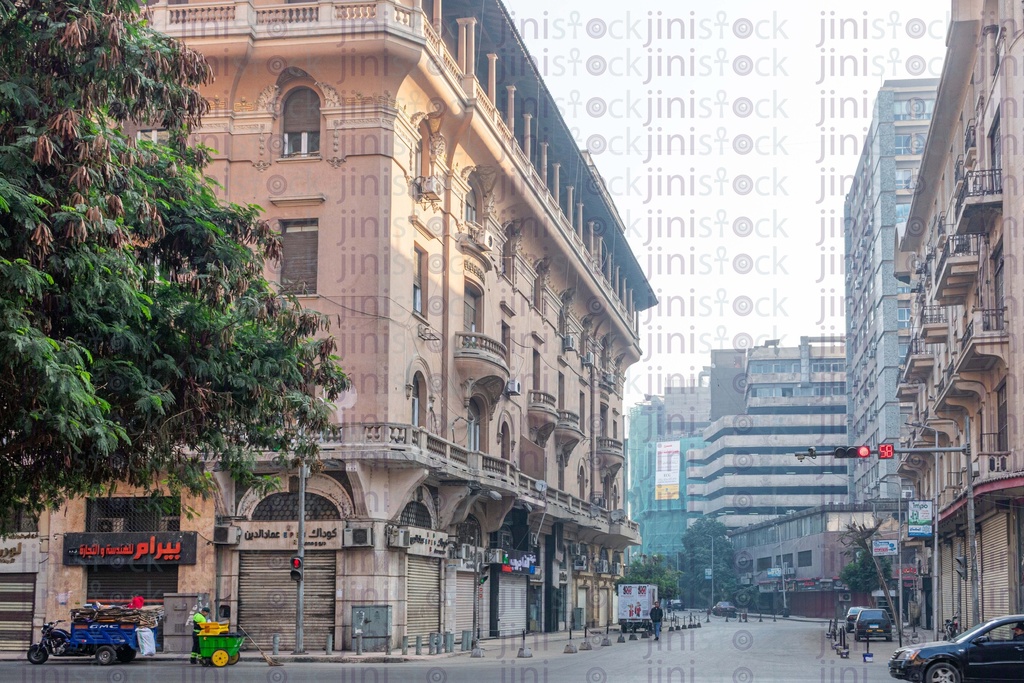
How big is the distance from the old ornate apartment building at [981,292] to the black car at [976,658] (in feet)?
35.8

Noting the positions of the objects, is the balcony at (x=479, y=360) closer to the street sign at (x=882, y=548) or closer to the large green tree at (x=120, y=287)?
the large green tree at (x=120, y=287)

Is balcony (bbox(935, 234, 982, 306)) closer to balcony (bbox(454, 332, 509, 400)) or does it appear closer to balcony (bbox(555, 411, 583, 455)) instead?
balcony (bbox(454, 332, 509, 400))

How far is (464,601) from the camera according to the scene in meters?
47.0

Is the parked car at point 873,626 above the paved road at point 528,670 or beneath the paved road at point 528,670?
beneath

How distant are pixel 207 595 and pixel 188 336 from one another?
21167mm

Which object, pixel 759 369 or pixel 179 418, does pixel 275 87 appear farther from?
pixel 759 369

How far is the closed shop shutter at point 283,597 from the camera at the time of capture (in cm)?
3819

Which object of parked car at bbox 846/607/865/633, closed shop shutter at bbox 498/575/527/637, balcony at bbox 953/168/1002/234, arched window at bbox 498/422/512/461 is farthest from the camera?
parked car at bbox 846/607/865/633

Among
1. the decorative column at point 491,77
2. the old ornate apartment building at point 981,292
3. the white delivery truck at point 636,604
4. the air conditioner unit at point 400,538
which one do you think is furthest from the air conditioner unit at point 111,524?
the white delivery truck at point 636,604

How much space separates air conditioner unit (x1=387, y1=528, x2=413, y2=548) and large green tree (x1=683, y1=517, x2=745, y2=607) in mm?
109743

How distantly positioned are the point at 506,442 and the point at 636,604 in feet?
51.2

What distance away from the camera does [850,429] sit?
132 metres

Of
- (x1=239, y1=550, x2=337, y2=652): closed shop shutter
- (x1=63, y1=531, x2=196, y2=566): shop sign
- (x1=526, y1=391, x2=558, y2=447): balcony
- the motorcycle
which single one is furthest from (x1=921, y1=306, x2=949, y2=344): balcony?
the motorcycle

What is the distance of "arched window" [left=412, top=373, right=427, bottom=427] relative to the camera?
137 ft
